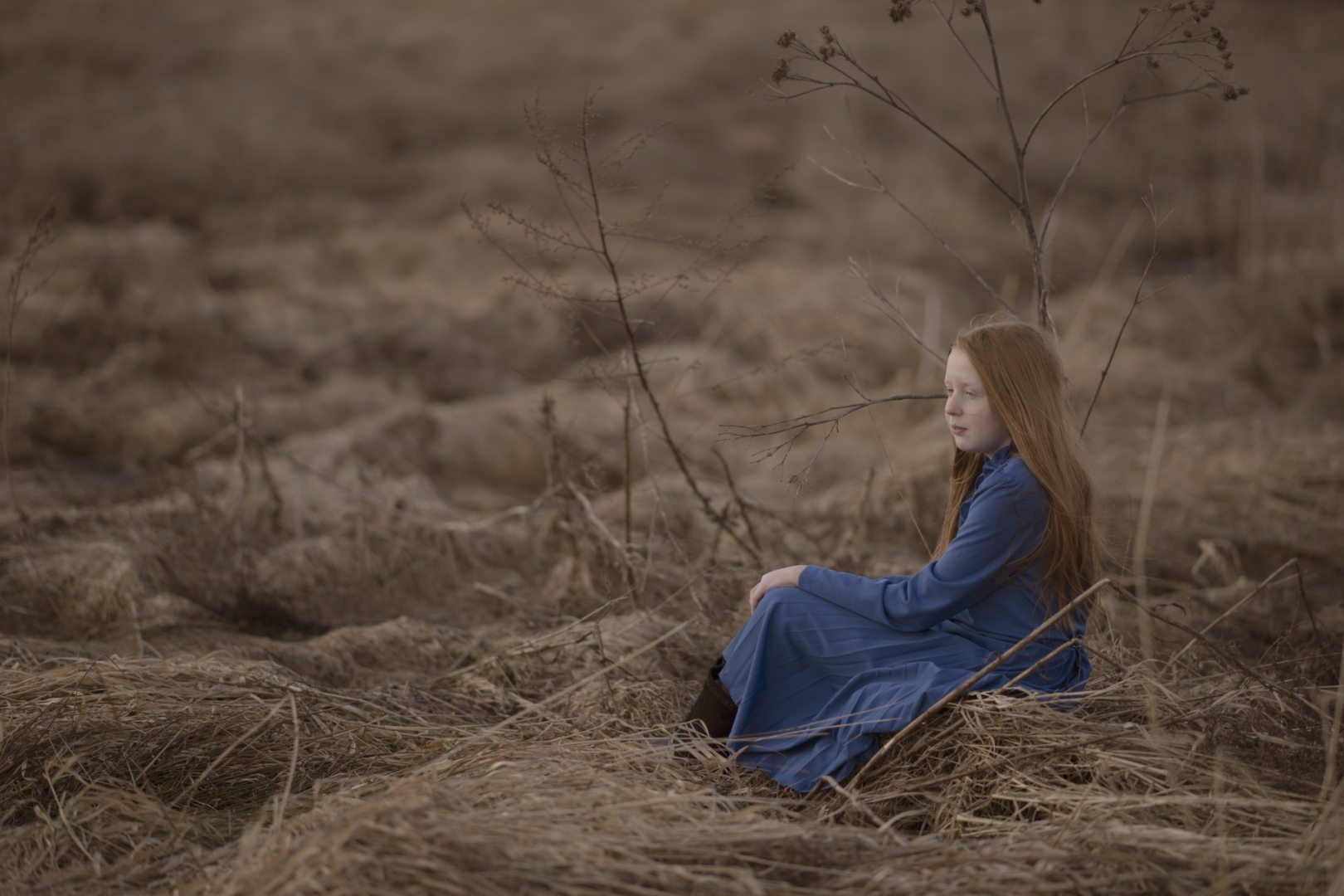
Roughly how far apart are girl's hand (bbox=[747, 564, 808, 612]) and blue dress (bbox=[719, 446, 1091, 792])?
0.07 ft

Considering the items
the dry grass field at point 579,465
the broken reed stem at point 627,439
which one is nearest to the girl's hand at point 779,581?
the dry grass field at point 579,465

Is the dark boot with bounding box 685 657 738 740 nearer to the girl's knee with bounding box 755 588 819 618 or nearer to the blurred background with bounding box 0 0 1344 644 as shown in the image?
the girl's knee with bounding box 755 588 819 618

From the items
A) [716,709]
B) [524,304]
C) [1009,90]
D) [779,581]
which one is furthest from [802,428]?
[1009,90]

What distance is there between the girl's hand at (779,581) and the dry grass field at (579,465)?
0.24m

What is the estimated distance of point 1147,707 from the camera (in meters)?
2.07

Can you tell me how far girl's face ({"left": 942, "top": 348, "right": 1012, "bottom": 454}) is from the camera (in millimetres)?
2025

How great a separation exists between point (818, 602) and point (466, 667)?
1.17 meters

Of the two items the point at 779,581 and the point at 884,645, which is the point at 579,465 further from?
the point at 884,645

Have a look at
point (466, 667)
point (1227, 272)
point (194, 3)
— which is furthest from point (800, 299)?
point (194, 3)

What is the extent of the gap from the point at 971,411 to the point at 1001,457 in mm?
132

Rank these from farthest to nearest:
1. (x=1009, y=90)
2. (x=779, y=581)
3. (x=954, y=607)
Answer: (x=1009, y=90), (x=779, y=581), (x=954, y=607)

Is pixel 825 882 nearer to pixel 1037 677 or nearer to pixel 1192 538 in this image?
pixel 1037 677

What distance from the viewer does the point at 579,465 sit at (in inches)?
136

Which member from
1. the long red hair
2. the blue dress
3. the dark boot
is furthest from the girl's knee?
the long red hair
